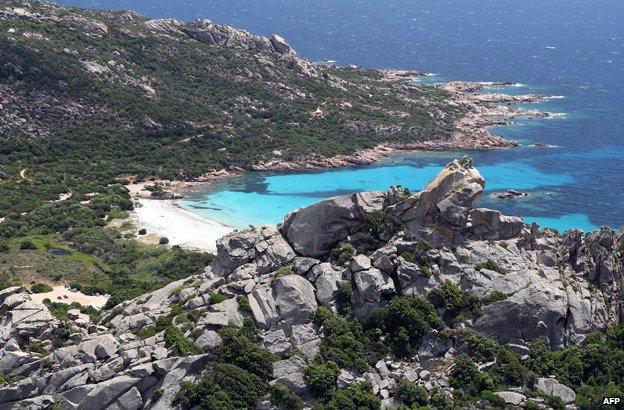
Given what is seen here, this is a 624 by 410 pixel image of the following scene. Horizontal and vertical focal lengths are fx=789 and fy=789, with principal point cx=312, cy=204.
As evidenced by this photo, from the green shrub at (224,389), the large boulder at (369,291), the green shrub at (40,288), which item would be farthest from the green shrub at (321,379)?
the green shrub at (40,288)

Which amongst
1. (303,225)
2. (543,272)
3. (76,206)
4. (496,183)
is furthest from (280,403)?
(496,183)

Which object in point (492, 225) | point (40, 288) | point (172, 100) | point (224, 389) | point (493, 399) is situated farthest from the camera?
point (172, 100)

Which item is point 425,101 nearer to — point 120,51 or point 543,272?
point 120,51

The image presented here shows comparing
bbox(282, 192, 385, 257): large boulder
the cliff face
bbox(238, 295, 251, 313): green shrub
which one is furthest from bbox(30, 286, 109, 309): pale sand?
bbox(238, 295, 251, 313): green shrub

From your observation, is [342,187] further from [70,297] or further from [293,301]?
[293,301]

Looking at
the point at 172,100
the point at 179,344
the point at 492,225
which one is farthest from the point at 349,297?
the point at 172,100

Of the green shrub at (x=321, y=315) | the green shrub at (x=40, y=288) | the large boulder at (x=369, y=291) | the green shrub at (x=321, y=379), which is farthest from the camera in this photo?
the green shrub at (x=40, y=288)

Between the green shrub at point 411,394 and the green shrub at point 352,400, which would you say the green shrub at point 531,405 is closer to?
the green shrub at point 411,394
